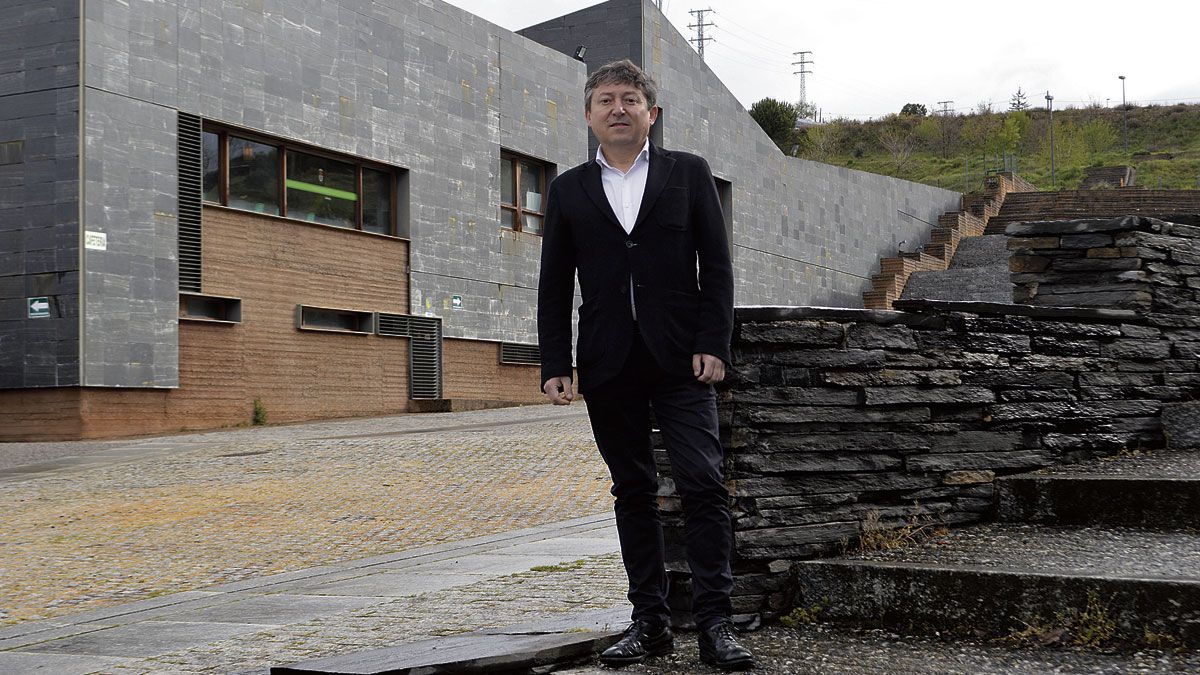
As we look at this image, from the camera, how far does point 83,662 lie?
4.72 m

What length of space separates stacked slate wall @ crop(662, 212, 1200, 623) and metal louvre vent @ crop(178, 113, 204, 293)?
1495 centimetres

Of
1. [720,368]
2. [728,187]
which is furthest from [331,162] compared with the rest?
[720,368]

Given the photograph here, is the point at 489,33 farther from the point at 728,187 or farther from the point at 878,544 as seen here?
the point at 878,544

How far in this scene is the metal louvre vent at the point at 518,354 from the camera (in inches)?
987

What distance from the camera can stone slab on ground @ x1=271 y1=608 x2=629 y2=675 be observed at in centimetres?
382

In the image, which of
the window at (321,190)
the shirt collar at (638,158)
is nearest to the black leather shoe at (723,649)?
the shirt collar at (638,158)

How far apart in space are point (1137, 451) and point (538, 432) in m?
9.97

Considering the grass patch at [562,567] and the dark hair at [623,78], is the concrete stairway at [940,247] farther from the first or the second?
the dark hair at [623,78]

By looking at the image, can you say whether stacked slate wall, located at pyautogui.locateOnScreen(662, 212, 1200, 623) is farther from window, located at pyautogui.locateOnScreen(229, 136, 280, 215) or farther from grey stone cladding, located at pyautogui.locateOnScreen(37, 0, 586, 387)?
window, located at pyautogui.locateOnScreen(229, 136, 280, 215)

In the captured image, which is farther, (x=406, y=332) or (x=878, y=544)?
(x=406, y=332)

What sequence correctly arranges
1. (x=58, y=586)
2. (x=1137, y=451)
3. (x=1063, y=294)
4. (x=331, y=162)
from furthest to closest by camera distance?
(x=331, y=162) < (x=58, y=586) < (x=1063, y=294) < (x=1137, y=451)

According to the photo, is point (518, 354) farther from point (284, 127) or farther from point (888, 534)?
point (888, 534)

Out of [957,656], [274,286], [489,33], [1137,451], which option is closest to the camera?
[957,656]

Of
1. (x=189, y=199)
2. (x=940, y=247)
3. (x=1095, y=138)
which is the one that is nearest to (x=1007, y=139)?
(x=1095, y=138)
